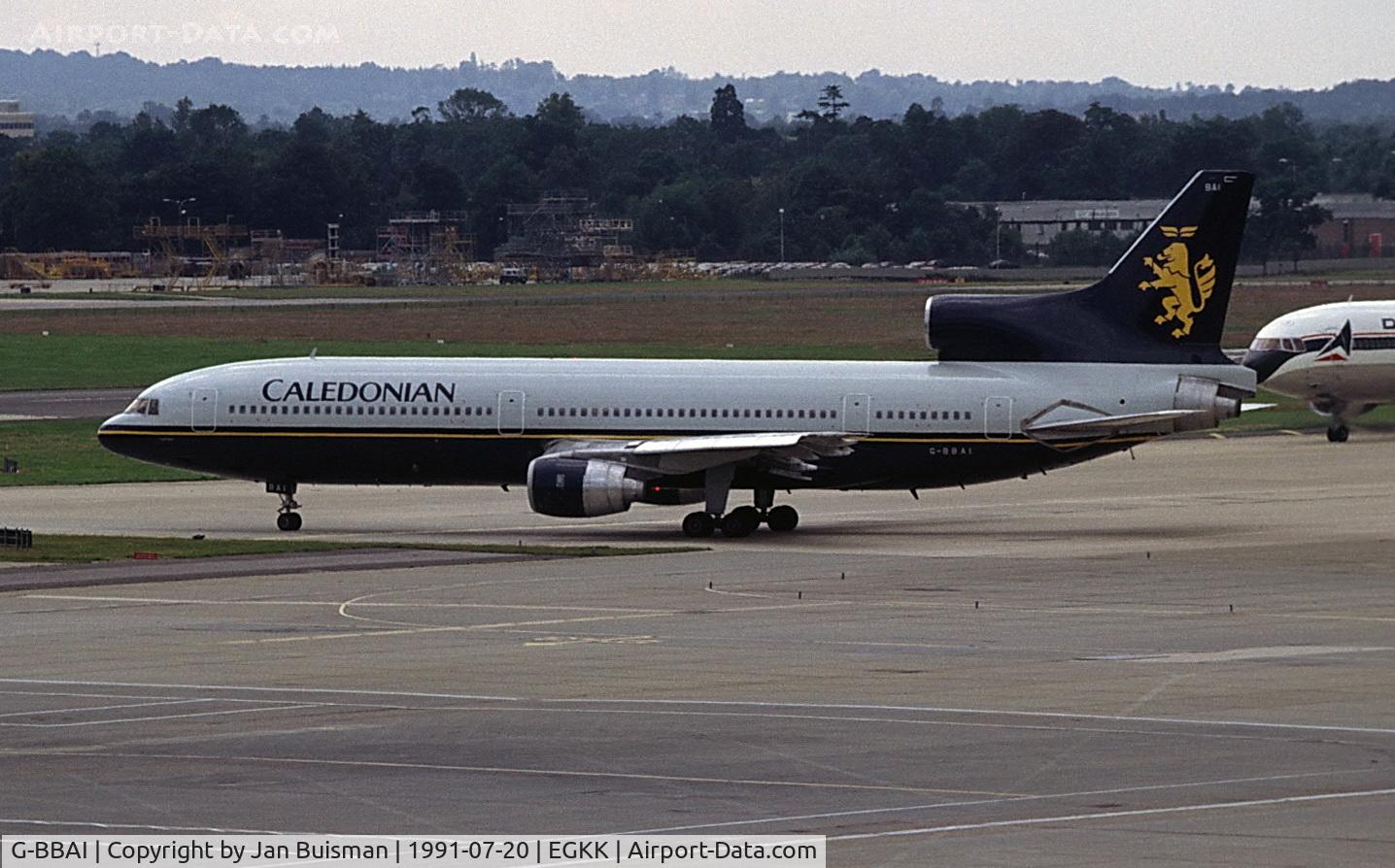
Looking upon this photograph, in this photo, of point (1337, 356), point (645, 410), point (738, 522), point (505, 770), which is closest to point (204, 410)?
point (645, 410)

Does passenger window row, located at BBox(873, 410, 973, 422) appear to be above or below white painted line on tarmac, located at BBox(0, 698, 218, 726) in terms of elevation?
above

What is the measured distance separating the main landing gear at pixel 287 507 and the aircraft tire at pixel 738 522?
1048cm

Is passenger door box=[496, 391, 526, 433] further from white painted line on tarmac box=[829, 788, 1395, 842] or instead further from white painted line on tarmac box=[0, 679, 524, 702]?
white painted line on tarmac box=[829, 788, 1395, 842]

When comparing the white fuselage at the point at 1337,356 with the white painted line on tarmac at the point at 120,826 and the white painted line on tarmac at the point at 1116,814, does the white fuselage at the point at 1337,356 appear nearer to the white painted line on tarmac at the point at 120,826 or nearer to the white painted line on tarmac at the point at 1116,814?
the white painted line on tarmac at the point at 1116,814

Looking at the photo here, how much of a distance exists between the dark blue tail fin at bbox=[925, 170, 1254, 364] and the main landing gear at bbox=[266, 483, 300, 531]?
16.1 metres

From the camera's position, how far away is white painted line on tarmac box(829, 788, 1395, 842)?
76.7 ft

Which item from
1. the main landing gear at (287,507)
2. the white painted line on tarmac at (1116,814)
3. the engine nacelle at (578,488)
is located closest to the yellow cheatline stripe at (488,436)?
the main landing gear at (287,507)

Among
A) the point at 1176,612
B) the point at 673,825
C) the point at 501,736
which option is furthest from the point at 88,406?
the point at 673,825

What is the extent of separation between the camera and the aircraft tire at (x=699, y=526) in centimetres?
5703

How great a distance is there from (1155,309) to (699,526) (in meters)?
11.9

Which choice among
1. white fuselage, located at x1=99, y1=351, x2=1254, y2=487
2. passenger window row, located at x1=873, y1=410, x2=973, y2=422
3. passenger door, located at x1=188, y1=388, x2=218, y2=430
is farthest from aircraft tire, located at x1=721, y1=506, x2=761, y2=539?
passenger door, located at x1=188, y1=388, x2=218, y2=430

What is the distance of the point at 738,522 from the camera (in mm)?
57281

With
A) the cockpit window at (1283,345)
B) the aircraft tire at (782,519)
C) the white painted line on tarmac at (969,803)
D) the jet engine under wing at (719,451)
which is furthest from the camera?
the cockpit window at (1283,345)

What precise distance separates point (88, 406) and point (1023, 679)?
68129mm
